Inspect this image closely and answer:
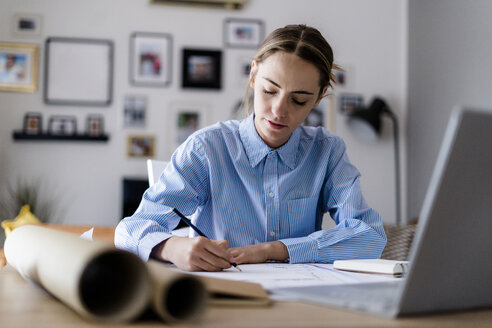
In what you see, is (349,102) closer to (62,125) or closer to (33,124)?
(62,125)

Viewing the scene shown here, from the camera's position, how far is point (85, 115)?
3.72 metres

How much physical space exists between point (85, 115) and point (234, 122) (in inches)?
97.0

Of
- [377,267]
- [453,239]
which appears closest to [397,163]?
[377,267]

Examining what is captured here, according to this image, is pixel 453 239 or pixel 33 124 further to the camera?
pixel 33 124

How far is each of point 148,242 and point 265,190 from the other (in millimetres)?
420

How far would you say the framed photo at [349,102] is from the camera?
4016 millimetres

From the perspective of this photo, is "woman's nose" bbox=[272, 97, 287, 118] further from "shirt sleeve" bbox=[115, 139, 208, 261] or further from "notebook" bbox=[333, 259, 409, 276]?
"notebook" bbox=[333, 259, 409, 276]

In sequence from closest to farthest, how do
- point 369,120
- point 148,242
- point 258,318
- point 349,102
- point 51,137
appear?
point 258,318, point 148,242, point 51,137, point 369,120, point 349,102

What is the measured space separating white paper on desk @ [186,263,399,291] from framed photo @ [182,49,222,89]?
2957 millimetres

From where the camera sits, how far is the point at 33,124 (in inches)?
143

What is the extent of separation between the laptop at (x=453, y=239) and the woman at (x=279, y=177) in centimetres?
55

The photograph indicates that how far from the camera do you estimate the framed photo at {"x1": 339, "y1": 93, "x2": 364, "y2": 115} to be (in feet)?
13.2

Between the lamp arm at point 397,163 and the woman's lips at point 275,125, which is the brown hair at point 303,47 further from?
the lamp arm at point 397,163

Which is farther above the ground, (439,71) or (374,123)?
(439,71)
